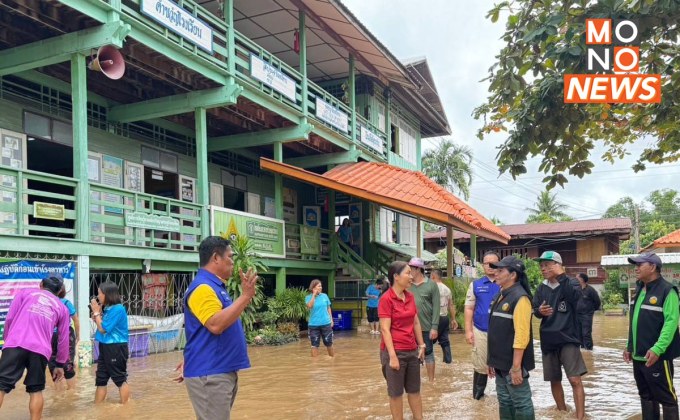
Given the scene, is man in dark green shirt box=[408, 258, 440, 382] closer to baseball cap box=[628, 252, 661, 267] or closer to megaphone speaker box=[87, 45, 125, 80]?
baseball cap box=[628, 252, 661, 267]

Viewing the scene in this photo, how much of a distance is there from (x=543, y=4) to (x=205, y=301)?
4052 mm

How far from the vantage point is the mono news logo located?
202 inches

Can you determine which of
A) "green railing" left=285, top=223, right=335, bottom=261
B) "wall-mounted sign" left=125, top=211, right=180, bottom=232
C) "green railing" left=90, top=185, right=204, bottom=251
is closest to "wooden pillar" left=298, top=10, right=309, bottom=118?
"green railing" left=285, top=223, right=335, bottom=261

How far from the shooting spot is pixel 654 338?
5.46m

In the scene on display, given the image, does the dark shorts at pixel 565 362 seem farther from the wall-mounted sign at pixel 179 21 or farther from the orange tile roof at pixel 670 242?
the orange tile roof at pixel 670 242

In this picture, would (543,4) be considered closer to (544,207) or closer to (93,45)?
(93,45)

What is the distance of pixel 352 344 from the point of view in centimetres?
1428

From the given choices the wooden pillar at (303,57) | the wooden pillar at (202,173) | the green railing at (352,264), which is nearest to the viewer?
the wooden pillar at (202,173)

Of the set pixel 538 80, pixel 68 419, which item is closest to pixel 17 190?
pixel 68 419

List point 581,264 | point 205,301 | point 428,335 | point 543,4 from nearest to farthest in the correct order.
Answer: point 205,301 → point 543,4 → point 428,335 → point 581,264

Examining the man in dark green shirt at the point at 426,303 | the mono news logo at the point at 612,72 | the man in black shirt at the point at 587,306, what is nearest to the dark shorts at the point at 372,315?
the man in black shirt at the point at 587,306

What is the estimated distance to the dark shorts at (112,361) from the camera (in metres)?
7.17

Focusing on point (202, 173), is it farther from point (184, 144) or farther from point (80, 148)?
point (80, 148)

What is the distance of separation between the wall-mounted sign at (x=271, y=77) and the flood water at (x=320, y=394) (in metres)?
6.88
